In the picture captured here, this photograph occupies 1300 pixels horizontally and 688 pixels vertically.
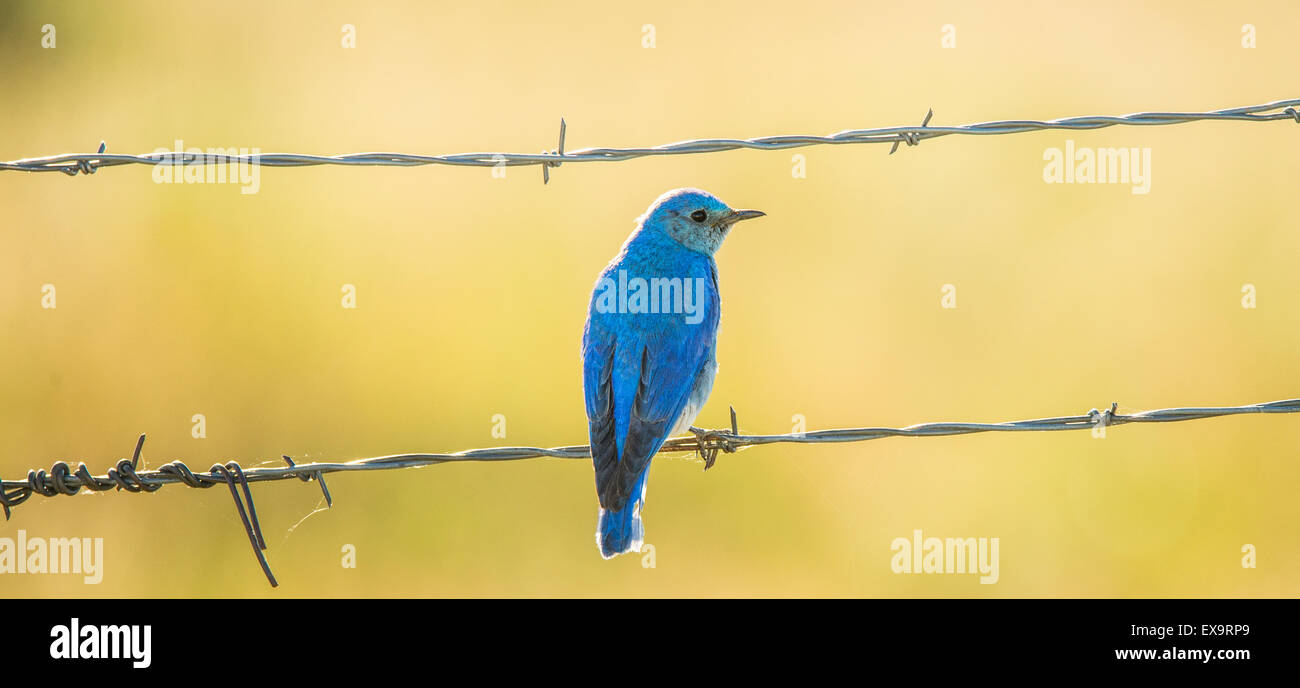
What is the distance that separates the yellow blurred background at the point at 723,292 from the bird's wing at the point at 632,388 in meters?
3.13

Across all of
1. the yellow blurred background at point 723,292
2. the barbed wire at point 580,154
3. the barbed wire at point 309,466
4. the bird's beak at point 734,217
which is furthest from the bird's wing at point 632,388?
the yellow blurred background at point 723,292

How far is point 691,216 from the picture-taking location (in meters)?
6.39

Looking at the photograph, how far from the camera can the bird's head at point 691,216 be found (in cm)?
638

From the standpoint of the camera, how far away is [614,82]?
34.9 ft

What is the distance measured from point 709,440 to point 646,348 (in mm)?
650

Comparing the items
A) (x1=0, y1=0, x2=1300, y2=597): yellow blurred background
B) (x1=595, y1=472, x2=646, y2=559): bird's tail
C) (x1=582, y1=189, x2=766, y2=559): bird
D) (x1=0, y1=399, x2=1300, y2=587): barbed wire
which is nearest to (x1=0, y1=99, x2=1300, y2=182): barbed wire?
(x1=582, y1=189, x2=766, y2=559): bird

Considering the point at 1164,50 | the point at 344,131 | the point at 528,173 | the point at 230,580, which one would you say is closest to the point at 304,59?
the point at 344,131

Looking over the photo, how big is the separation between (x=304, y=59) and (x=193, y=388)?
11.4ft

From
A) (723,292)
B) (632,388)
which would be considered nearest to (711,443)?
(632,388)

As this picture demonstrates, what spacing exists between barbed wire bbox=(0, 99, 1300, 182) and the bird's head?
4.12 ft

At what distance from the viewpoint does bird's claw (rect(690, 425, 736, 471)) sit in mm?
5884

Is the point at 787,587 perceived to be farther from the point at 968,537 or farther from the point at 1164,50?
the point at 1164,50

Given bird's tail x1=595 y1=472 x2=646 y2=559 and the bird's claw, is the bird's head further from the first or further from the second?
bird's tail x1=595 y1=472 x2=646 y2=559

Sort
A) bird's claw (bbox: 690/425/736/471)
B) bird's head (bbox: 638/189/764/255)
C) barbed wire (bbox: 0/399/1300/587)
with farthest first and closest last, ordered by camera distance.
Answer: bird's head (bbox: 638/189/764/255) → bird's claw (bbox: 690/425/736/471) → barbed wire (bbox: 0/399/1300/587)
